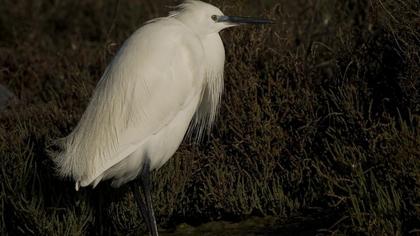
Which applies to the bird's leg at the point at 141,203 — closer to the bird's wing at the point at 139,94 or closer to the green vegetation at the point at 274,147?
the green vegetation at the point at 274,147

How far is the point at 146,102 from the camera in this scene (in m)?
4.54

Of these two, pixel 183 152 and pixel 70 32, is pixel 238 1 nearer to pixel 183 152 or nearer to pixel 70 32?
pixel 183 152

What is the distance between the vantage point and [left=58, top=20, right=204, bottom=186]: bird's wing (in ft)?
14.7

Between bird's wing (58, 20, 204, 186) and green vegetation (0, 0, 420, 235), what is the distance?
0.44 meters

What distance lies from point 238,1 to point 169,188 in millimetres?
1348

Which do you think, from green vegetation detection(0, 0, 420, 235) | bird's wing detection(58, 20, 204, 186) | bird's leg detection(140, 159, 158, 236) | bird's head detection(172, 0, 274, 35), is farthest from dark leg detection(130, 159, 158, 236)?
bird's head detection(172, 0, 274, 35)

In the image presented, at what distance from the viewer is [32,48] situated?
7.53 m

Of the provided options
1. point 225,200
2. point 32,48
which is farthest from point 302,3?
point 225,200

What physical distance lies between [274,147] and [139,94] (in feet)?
2.91

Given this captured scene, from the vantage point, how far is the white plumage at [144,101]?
14.7 feet

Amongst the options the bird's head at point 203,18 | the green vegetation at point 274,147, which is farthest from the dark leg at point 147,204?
the bird's head at point 203,18

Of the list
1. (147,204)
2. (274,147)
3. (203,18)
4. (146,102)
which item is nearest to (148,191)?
(147,204)

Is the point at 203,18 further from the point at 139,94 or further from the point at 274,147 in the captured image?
the point at 274,147

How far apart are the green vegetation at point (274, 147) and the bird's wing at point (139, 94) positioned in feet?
1.43
